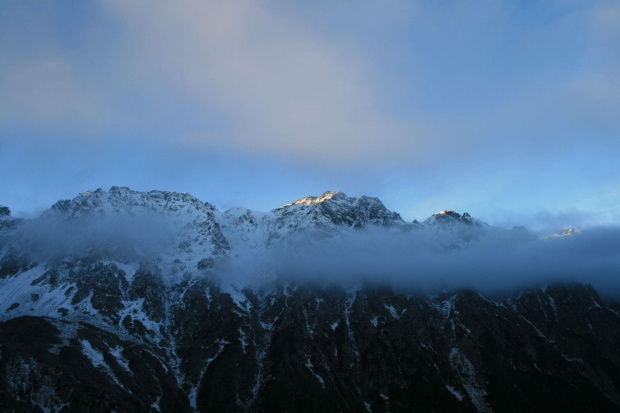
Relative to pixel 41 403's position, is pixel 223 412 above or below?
below

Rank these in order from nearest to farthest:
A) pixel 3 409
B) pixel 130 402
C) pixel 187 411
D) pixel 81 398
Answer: pixel 3 409
pixel 81 398
pixel 130 402
pixel 187 411

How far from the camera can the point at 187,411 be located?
7692 inches

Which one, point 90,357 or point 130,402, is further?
point 90,357

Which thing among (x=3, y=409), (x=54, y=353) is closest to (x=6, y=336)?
(x=54, y=353)

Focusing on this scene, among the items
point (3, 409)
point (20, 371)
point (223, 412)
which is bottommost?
point (223, 412)

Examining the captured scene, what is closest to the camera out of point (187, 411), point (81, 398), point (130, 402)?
point (81, 398)

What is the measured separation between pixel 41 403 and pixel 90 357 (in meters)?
35.8

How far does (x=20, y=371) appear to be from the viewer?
167 meters

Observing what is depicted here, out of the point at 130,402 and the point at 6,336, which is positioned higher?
the point at 6,336

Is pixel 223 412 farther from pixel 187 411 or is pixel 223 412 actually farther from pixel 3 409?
pixel 3 409

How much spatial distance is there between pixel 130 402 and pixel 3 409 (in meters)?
47.9

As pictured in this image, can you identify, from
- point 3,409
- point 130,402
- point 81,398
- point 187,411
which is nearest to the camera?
point 3,409

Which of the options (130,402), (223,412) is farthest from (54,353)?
(223,412)

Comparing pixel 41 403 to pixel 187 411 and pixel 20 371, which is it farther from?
pixel 187 411
